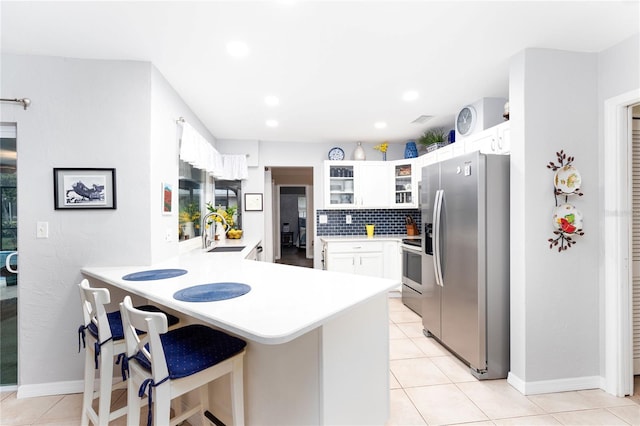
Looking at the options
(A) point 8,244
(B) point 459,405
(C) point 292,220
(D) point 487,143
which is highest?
(D) point 487,143

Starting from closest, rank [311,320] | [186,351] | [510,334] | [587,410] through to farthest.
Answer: [311,320]
[186,351]
[587,410]
[510,334]

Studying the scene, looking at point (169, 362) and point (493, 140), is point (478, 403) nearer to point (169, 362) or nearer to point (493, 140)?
point (169, 362)

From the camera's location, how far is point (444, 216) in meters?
2.79

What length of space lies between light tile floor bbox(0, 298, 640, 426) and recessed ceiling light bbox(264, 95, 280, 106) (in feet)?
8.72

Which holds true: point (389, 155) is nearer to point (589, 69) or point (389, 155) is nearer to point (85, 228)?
point (589, 69)

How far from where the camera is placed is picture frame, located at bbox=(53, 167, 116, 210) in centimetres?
226

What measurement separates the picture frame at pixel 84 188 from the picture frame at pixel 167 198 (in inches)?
14.5

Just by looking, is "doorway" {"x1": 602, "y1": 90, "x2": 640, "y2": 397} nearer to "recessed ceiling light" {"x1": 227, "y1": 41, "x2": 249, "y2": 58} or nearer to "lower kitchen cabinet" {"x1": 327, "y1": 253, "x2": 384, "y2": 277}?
"recessed ceiling light" {"x1": 227, "y1": 41, "x2": 249, "y2": 58}

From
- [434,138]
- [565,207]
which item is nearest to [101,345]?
[565,207]

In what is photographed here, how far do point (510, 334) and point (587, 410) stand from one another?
57 cm

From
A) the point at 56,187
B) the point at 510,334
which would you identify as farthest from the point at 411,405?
the point at 56,187

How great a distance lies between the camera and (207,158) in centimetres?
374

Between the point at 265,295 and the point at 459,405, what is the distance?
1.56 meters

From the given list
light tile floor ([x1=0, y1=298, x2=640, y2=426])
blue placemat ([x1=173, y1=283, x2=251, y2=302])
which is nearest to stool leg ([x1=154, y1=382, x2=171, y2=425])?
blue placemat ([x1=173, y1=283, x2=251, y2=302])
